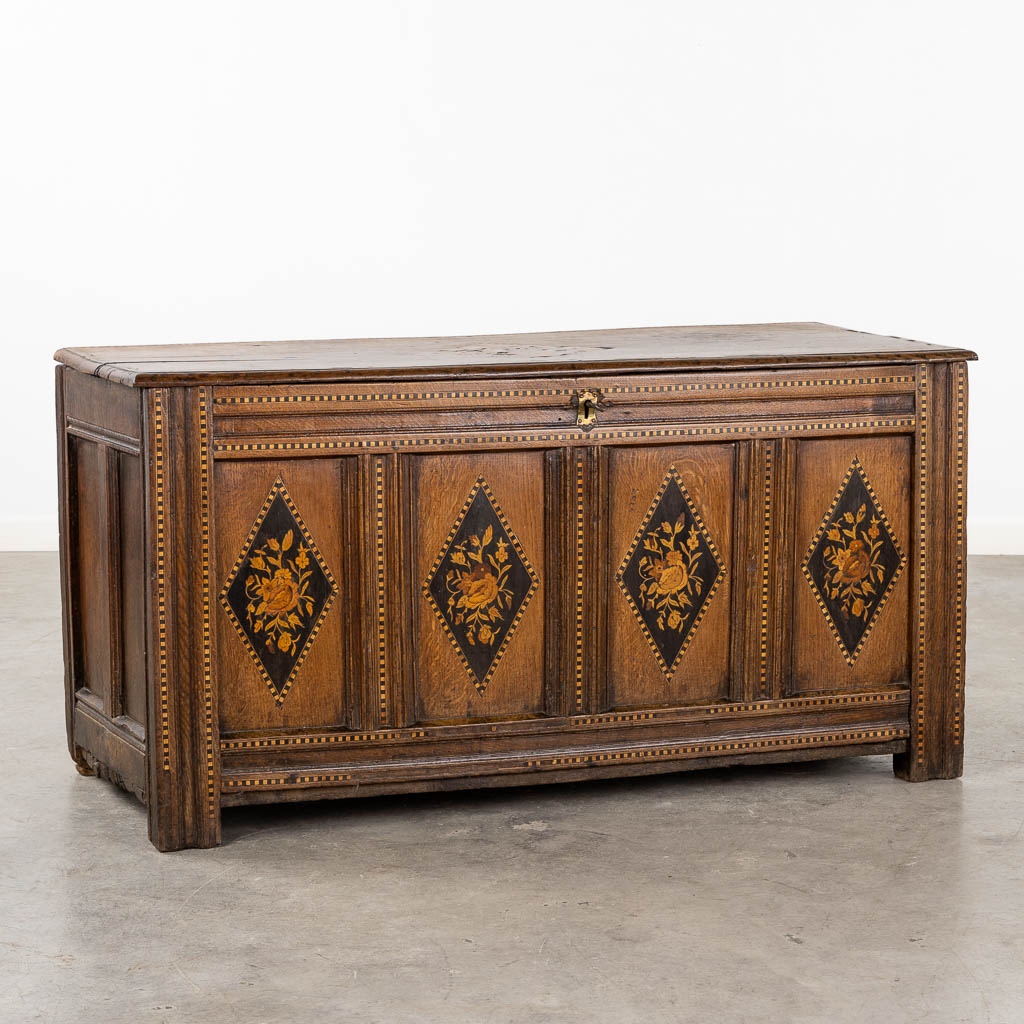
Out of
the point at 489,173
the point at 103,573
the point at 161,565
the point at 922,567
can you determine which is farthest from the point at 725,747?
the point at 489,173

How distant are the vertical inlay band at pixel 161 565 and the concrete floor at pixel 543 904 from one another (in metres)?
0.27

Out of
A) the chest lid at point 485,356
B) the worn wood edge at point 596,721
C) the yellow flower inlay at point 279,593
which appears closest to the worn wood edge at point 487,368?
the chest lid at point 485,356

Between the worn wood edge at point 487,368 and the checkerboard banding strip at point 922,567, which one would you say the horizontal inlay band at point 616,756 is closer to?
the checkerboard banding strip at point 922,567

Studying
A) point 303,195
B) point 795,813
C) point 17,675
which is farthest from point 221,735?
point 303,195

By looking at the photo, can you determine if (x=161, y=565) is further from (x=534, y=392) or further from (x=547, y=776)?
(x=547, y=776)

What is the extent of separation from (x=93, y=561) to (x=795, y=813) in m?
1.73

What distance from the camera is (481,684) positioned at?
423cm

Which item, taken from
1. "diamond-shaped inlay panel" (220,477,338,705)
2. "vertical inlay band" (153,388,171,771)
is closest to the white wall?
"diamond-shaped inlay panel" (220,477,338,705)

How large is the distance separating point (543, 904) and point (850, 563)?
1228mm

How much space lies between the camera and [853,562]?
14.6ft

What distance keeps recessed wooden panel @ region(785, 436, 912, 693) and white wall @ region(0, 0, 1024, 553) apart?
3264 millimetres

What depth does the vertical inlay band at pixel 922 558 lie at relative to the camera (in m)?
4.41

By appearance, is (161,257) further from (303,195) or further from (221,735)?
(221,735)

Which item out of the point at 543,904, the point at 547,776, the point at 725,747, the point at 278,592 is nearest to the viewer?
the point at 543,904
